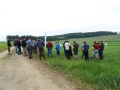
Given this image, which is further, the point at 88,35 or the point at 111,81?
the point at 88,35

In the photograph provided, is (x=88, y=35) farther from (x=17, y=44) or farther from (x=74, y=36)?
(x=17, y=44)

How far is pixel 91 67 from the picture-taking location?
15781 millimetres

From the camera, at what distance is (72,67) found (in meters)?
17.1

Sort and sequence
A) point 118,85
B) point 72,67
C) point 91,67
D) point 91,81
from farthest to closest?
1. point 72,67
2. point 91,67
3. point 91,81
4. point 118,85

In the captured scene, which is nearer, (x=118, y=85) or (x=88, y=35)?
(x=118, y=85)

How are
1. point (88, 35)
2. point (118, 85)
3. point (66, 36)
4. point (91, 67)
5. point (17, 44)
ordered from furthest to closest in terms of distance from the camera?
point (88, 35)
point (66, 36)
point (17, 44)
point (91, 67)
point (118, 85)

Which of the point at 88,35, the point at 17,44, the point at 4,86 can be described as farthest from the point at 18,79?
the point at 88,35

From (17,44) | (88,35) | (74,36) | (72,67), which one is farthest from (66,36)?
(72,67)

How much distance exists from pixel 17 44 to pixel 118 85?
20766 millimetres

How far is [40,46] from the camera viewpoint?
25375mm

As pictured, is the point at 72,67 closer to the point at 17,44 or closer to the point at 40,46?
the point at 40,46

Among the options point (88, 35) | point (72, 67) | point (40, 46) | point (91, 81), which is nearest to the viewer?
point (91, 81)

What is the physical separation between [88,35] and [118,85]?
134 m

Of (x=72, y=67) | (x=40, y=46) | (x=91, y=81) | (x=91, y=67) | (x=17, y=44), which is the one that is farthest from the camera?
(x=17, y=44)
